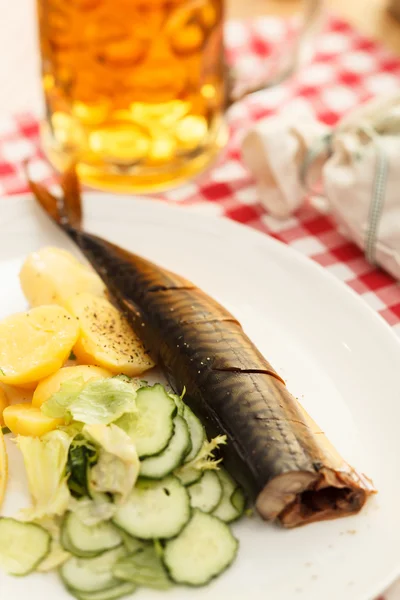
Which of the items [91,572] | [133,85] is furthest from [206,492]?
[133,85]

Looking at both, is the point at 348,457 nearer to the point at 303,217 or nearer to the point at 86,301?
the point at 86,301

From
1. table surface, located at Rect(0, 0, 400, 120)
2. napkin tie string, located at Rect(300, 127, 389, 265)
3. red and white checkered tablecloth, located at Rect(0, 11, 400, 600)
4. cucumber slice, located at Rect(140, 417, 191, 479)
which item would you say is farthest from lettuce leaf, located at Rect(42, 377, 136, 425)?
table surface, located at Rect(0, 0, 400, 120)

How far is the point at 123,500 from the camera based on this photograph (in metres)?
1.51

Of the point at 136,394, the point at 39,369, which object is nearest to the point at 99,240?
the point at 39,369

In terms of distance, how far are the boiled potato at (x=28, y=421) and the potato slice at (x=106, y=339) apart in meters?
0.22

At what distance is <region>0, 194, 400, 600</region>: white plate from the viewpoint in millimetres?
1479

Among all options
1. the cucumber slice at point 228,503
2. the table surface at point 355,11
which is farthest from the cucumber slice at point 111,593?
the table surface at point 355,11

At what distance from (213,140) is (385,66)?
1232 mm

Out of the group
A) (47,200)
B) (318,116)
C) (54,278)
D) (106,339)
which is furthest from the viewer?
(318,116)

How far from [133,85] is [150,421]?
118cm

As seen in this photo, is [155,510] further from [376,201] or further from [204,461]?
[376,201]

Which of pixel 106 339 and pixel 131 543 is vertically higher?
pixel 106 339

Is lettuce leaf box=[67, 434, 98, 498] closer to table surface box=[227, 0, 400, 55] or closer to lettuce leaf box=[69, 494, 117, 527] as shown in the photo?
lettuce leaf box=[69, 494, 117, 527]

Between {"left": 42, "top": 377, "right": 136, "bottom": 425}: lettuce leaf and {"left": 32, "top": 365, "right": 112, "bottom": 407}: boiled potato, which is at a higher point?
{"left": 42, "top": 377, "right": 136, "bottom": 425}: lettuce leaf
